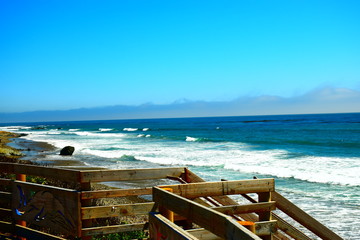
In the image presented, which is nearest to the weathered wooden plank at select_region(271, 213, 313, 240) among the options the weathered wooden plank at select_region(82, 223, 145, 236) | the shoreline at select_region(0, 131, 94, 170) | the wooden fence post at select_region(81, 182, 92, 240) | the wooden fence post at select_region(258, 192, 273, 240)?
the wooden fence post at select_region(258, 192, 273, 240)

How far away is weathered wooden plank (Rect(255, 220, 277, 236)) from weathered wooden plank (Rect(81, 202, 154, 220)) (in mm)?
1760

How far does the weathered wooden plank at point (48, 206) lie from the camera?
5.03 metres

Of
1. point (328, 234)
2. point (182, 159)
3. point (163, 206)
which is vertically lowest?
point (182, 159)

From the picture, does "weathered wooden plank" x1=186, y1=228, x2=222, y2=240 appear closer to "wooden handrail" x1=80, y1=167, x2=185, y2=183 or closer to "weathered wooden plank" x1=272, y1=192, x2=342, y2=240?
"weathered wooden plank" x1=272, y1=192, x2=342, y2=240

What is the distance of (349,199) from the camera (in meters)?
13.3

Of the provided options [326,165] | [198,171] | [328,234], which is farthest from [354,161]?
[328,234]

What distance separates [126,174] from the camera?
5422 millimetres

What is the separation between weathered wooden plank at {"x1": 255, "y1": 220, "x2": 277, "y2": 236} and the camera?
4227mm

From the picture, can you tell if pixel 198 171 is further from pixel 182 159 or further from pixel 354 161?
pixel 354 161

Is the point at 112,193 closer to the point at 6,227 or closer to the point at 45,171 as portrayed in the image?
the point at 45,171

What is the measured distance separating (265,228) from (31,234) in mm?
3629

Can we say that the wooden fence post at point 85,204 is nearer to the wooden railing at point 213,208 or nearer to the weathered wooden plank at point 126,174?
the weathered wooden plank at point 126,174

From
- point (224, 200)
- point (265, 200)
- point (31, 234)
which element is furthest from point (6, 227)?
point (265, 200)

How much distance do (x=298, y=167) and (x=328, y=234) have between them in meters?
17.3
